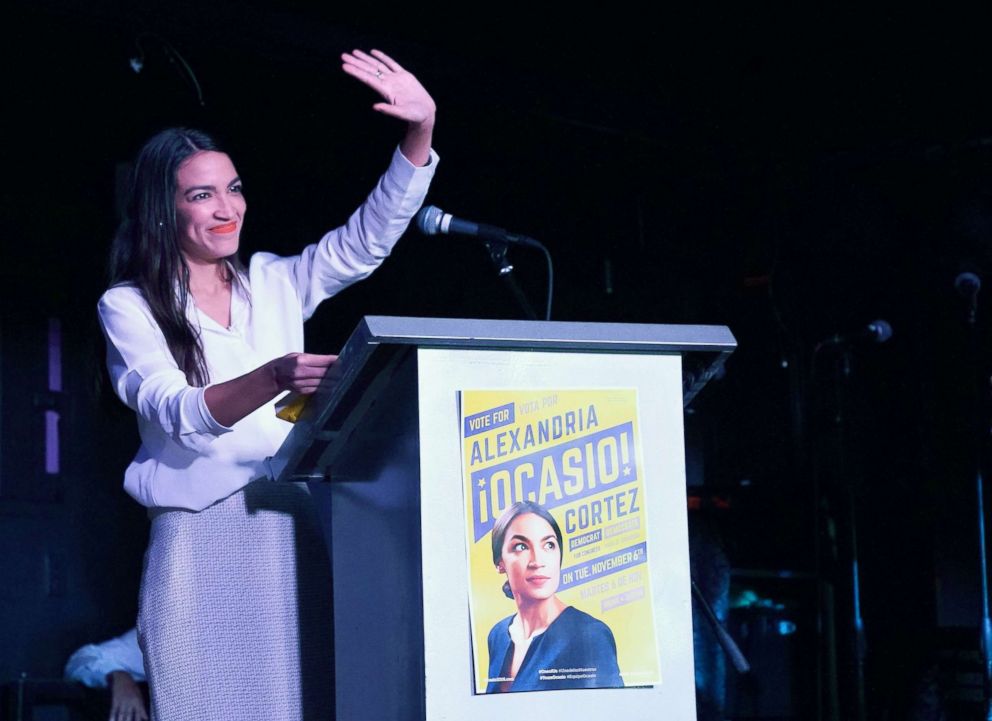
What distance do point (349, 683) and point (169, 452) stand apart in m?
0.49

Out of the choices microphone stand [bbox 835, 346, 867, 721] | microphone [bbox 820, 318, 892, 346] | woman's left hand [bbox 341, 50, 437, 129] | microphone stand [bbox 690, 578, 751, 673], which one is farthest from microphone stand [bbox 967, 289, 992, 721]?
woman's left hand [bbox 341, 50, 437, 129]

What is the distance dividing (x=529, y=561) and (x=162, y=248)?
3.21ft

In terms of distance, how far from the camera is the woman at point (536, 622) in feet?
4.29

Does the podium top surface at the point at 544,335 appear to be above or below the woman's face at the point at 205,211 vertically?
below

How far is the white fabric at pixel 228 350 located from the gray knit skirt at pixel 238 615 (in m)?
0.05

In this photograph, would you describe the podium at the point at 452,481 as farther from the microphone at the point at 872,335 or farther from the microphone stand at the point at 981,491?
the microphone at the point at 872,335

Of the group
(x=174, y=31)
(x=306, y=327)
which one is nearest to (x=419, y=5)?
(x=174, y=31)

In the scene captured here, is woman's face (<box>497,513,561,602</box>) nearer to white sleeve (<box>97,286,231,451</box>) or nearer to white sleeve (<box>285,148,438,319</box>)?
white sleeve (<box>97,286,231,451</box>)

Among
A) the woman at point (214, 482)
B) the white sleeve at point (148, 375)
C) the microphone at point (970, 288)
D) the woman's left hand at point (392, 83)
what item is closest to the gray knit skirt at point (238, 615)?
the woman at point (214, 482)

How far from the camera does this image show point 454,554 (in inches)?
50.9

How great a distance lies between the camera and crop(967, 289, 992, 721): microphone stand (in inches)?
182

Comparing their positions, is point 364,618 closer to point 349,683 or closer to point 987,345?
point 349,683

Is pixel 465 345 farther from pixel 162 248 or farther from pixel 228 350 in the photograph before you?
pixel 162 248

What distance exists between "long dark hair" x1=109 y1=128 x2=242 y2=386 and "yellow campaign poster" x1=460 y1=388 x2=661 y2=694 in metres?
0.69
